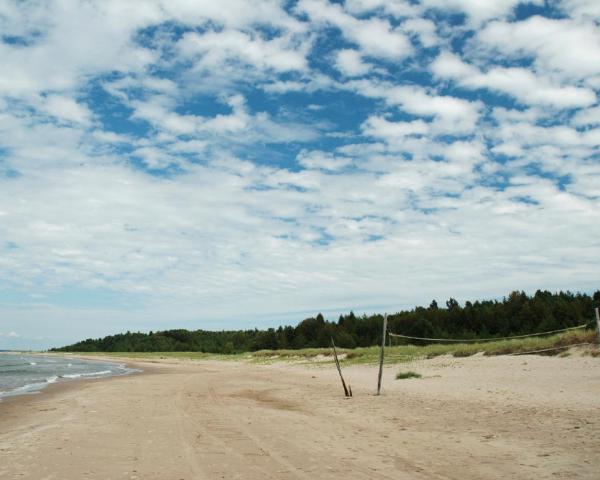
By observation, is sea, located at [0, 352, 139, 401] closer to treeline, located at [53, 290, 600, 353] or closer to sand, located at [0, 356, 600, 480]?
sand, located at [0, 356, 600, 480]

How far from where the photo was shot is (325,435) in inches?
446

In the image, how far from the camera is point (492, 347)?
33969 millimetres

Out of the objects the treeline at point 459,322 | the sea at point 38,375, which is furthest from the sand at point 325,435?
the treeline at point 459,322

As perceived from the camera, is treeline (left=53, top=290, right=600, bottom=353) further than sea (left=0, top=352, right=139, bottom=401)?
Yes

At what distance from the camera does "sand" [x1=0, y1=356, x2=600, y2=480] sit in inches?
319

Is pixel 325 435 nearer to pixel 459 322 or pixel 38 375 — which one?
pixel 38 375

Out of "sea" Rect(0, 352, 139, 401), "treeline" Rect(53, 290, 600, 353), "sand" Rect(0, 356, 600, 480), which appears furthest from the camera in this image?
"treeline" Rect(53, 290, 600, 353)

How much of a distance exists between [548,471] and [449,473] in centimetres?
150

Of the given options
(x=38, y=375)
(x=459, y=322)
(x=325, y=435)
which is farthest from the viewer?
(x=459, y=322)

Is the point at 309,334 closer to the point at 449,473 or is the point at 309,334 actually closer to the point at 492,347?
the point at 492,347

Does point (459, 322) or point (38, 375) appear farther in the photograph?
point (459, 322)

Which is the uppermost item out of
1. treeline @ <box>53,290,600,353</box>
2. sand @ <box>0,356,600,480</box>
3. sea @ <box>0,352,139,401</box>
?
treeline @ <box>53,290,600,353</box>

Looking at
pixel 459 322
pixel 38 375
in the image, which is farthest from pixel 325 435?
pixel 459 322

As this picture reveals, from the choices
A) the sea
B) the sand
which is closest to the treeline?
the sea
